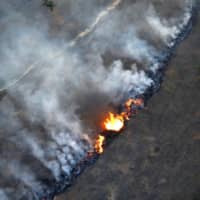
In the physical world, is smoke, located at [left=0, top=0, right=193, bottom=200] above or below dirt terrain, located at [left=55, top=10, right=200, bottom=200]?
above

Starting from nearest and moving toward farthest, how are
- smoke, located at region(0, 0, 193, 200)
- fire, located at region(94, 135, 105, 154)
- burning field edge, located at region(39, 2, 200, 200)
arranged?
burning field edge, located at region(39, 2, 200, 200) < smoke, located at region(0, 0, 193, 200) < fire, located at region(94, 135, 105, 154)

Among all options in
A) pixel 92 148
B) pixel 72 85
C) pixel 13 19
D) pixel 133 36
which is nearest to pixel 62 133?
pixel 92 148

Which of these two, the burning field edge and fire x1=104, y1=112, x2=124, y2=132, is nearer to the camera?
the burning field edge

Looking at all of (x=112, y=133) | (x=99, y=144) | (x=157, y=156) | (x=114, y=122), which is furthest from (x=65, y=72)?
(x=157, y=156)

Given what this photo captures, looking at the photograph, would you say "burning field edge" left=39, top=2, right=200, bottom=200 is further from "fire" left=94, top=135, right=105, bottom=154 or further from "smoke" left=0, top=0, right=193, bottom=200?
"smoke" left=0, top=0, right=193, bottom=200

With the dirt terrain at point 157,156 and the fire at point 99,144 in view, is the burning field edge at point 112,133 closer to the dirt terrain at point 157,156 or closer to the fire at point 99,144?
the fire at point 99,144

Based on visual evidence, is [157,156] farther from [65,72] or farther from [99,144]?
[65,72]

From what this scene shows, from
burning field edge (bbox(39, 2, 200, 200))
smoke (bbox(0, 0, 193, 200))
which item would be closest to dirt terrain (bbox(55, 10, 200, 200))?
burning field edge (bbox(39, 2, 200, 200))
